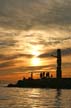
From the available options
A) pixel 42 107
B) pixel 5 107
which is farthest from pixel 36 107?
pixel 5 107

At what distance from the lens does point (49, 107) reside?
6575 centimetres

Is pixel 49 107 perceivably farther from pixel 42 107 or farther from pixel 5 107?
pixel 5 107

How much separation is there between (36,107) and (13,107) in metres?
3.92

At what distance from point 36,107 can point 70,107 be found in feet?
18.8

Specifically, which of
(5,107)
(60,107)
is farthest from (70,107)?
(5,107)

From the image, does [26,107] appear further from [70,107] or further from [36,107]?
[70,107]

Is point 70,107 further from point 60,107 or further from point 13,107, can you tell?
point 13,107

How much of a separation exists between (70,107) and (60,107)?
1.72m

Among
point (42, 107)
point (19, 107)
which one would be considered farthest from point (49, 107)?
point (19, 107)

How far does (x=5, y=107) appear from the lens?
208ft

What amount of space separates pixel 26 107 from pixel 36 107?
1.67m

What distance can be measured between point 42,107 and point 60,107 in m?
3.02

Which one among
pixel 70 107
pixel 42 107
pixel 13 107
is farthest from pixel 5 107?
pixel 70 107

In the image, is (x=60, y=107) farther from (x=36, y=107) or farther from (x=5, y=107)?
(x=5, y=107)
